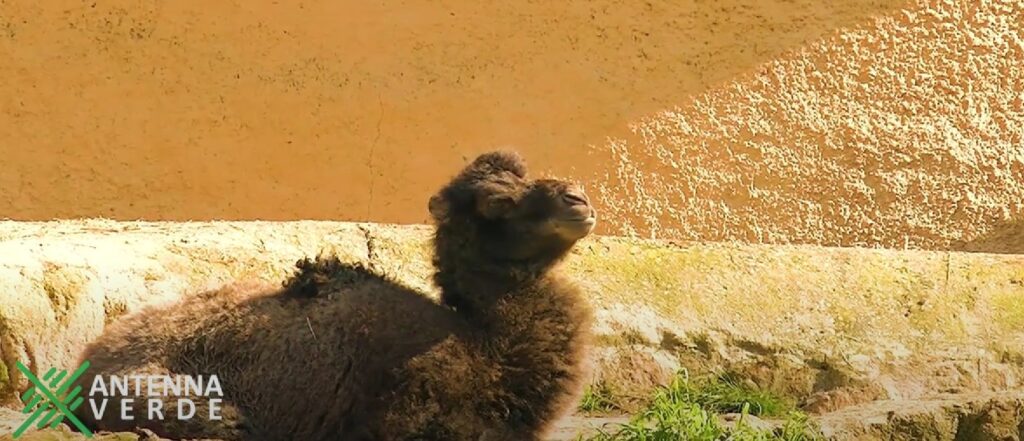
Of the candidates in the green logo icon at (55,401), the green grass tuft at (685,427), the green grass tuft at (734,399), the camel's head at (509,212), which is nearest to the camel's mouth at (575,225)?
the camel's head at (509,212)

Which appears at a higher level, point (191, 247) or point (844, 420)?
point (191, 247)

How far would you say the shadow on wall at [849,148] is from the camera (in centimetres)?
1190

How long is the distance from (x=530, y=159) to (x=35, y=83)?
369 cm

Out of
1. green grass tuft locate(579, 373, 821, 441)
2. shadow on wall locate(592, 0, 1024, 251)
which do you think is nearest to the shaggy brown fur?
green grass tuft locate(579, 373, 821, 441)

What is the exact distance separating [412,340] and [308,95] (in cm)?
644

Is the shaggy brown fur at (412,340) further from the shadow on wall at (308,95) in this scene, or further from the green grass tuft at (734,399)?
the shadow on wall at (308,95)

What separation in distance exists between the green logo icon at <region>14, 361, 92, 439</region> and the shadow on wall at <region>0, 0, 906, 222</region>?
551 cm

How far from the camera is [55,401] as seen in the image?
→ 5.73m

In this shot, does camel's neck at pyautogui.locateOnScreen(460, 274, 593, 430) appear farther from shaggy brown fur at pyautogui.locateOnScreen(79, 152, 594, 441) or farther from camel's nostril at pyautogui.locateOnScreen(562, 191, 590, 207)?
camel's nostril at pyautogui.locateOnScreen(562, 191, 590, 207)

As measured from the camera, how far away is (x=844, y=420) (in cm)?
664

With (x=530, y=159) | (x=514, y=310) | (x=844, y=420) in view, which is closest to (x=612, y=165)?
(x=530, y=159)

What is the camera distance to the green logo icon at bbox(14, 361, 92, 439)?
18.0 ft

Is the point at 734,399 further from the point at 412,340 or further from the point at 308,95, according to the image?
the point at 308,95

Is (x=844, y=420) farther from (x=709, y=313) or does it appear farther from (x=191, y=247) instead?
(x=191, y=247)
